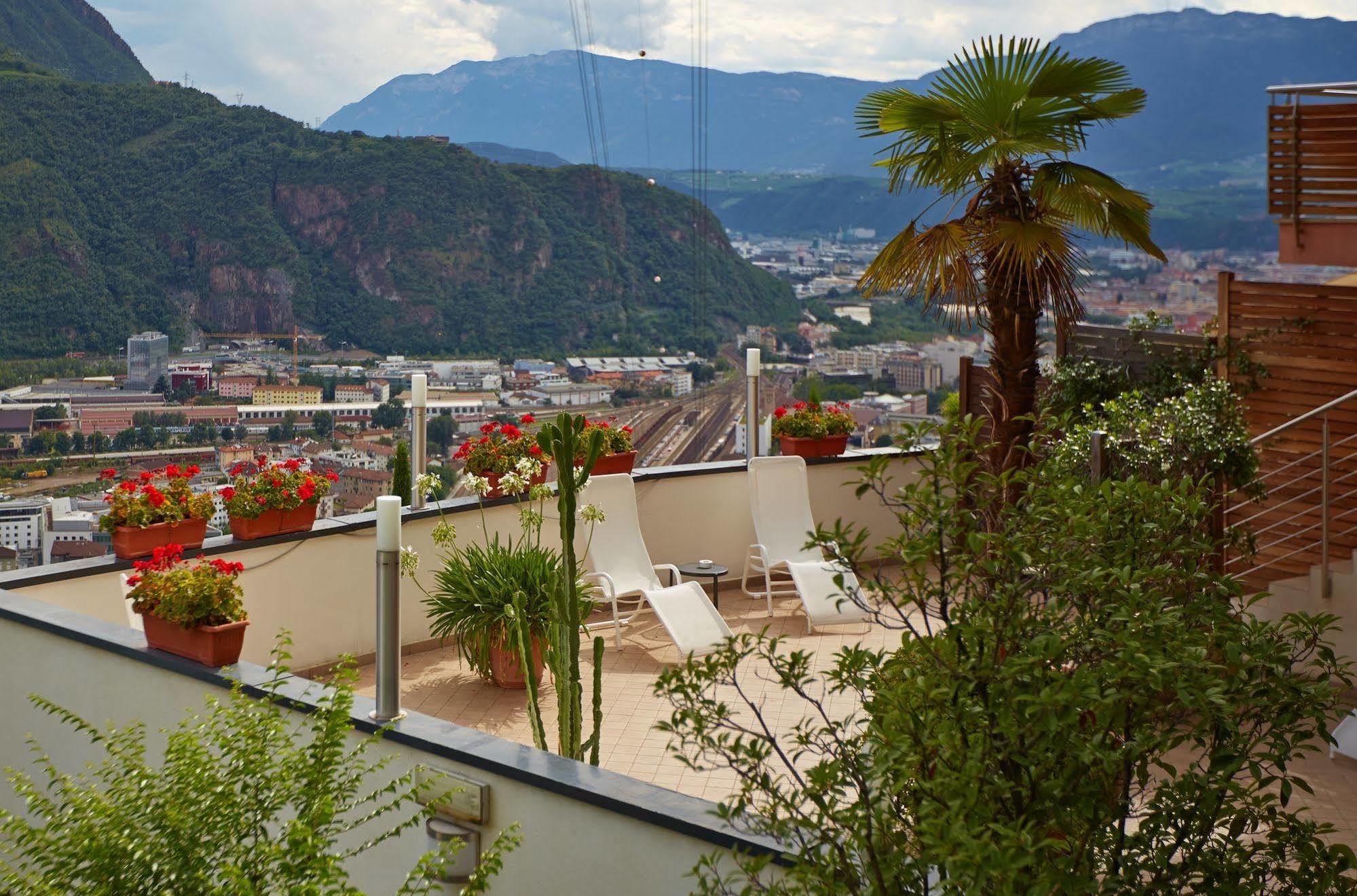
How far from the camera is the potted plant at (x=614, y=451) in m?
8.09

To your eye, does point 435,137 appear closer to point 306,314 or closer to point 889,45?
point 306,314

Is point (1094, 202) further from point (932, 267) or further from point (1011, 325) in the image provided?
point (932, 267)

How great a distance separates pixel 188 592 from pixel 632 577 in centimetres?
309

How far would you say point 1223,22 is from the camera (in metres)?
34.9

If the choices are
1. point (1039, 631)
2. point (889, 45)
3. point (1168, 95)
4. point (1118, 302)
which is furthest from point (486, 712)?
point (1168, 95)

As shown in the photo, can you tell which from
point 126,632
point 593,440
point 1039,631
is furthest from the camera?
point 126,632

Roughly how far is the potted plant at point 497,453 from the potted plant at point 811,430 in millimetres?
2214

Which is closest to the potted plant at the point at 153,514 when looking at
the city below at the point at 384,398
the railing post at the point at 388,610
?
the city below at the point at 384,398

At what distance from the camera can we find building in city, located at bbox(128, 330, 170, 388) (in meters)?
13.5

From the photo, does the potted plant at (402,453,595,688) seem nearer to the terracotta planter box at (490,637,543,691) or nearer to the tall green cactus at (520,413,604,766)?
the terracotta planter box at (490,637,543,691)

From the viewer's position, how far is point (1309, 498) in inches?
305

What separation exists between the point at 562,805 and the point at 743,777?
141 centimetres

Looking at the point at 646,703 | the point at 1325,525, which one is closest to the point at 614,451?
the point at 646,703

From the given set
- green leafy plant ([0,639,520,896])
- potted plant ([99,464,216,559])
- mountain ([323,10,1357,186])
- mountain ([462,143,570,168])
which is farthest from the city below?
mountain ([323,10,1357,186])
